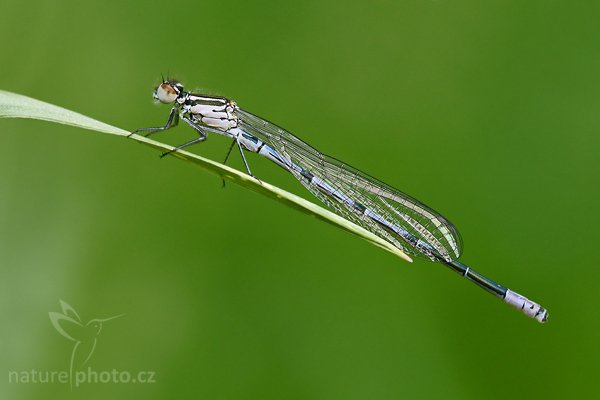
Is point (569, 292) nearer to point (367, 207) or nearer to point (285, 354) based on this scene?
point (367, 207)

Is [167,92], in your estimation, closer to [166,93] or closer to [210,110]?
[166,93]

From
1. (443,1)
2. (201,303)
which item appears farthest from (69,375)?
(443,1)

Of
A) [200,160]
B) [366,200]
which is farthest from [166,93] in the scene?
[200,160]

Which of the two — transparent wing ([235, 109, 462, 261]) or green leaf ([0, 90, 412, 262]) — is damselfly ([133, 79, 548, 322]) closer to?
transparent wing ([235, 109, 462, 261])

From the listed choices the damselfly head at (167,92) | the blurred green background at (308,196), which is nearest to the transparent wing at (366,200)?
the blurred green background at (308,196)

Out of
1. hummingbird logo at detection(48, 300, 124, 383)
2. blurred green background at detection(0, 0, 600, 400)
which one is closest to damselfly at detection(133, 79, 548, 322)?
blurred green background at detection(0, 0, 600, 400)

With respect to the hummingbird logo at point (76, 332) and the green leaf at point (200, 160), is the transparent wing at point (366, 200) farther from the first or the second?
the green leaf at point (200, 160)
